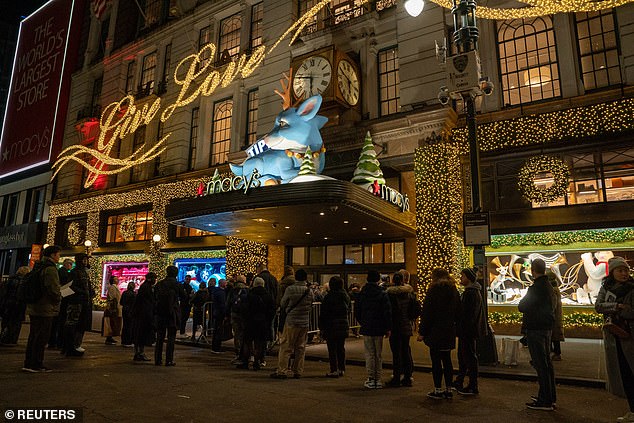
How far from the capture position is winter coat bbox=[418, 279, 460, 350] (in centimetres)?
625

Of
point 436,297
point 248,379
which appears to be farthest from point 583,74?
point 248,379

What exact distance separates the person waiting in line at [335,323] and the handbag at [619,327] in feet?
14.0

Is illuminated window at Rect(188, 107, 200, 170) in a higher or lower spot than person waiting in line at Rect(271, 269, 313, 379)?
higher

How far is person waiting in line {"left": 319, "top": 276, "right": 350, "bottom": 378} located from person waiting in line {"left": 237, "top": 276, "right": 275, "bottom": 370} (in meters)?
1.12

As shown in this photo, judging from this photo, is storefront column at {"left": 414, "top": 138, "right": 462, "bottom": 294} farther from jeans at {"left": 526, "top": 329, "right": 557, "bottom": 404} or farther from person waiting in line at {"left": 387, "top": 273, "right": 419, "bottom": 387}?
jeans at {"left": 526, "top": 329, "right": 557, "bottom": 404}

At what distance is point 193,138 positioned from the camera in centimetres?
2330

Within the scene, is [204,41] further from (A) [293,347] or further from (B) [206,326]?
(A) [293,347]

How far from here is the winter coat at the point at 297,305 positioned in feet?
26.2

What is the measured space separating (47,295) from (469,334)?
7192 millimetres

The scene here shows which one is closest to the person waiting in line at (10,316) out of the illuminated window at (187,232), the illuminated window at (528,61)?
the illuminated window at (187,232)

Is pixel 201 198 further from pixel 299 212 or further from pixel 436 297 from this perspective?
pixel 436 297

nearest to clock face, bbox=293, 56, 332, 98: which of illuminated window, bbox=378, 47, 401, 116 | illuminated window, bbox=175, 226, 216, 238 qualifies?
illuminated window, bbox=378, 47, 401, 116

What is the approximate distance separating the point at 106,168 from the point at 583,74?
82.2 ft

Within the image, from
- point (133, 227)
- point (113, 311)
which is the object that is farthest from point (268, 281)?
point (133, 227)
